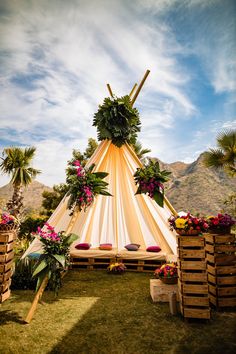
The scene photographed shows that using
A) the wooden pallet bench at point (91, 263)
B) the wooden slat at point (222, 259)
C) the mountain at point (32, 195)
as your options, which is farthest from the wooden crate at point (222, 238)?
the mountain at point (32, 195)

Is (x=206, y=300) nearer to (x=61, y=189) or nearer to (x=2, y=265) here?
(x=2, y=265)

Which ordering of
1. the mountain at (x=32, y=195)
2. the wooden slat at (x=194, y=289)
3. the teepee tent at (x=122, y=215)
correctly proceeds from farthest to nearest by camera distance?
the mountain at (x=32, y=195) → the teepee tent at (x=122, y=215) → the wooden slat at (x=194, y=289)

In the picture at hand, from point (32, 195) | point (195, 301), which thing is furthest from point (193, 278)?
point (32, 195)

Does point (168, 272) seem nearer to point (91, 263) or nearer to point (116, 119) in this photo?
point (91, 263)

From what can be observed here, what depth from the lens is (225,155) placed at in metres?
6.50

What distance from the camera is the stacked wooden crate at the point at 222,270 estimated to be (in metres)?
4.01

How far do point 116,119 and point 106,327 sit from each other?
5.33 meters

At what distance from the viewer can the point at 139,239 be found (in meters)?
7.83

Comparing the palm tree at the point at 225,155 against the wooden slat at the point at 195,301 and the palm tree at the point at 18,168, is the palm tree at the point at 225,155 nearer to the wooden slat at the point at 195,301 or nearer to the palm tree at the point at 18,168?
the wooden slat at the point at 195,301

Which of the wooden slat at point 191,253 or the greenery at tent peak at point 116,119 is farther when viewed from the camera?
the greenery at tent peak at point 116,119

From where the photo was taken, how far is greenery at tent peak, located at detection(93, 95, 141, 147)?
259 inches

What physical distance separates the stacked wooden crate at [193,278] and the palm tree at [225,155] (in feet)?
11.8

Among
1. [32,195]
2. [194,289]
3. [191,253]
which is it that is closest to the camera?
[194,289]

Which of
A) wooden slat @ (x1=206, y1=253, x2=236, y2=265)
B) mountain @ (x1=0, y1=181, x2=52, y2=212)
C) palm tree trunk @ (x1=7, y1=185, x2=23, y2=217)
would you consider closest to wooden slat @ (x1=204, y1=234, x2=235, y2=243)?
wooden slat @ (x1=206, y1=253, x2=236, y2=265)
